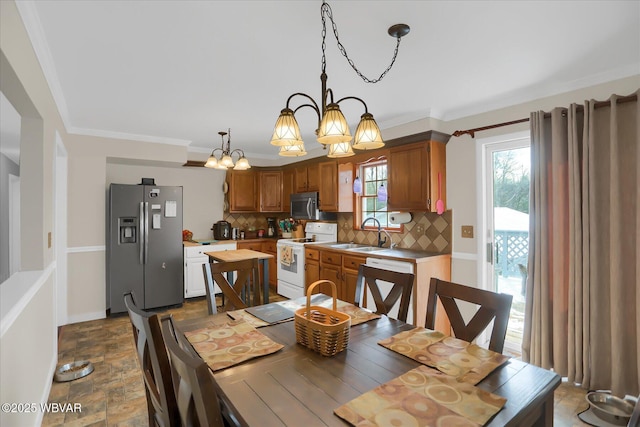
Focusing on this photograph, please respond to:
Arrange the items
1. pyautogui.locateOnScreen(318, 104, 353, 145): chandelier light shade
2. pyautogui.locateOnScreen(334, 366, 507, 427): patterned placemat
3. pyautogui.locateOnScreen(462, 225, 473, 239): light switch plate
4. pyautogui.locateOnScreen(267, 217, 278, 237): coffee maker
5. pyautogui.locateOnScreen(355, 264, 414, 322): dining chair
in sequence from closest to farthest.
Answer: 1. pyautogui.locateOnScreen(334, 366, 507, 427): patterned placemat
2. pyautogui.locateOnScreen(318, 104, 353, 145): chandelier light shade
3. pyautogui.locateOnScreen(355, 264, 414, 322): dining chair
4. pyautogui.locateOnScreen(462, 225, 473, 239): light switch plate
5. pyautogui.locateOnScreen(267, 217, 278, 237): coffee maker

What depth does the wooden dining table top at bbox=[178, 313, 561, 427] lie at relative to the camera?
100 cm

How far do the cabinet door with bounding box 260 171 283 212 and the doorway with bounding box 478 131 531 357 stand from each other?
11.7 ft

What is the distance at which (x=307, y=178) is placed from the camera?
5.23 m

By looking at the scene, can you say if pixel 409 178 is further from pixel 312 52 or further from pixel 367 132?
pixel 367 132

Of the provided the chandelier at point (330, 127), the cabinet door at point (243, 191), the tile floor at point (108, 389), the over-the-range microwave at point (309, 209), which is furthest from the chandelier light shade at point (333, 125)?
the cabinet door at point (243, 191)

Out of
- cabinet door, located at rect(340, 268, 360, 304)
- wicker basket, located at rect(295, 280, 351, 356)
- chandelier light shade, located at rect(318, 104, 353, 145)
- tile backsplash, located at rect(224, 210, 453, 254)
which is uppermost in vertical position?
chandelier light shade, located at rect(318, 104, 353, 145)

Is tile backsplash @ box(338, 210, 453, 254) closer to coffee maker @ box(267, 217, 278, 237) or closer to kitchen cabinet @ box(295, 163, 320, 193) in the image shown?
kitchen cabinet @ box(295, 163, 320, 193)

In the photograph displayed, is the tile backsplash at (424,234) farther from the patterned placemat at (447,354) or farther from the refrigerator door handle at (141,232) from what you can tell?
the refrigerator door handle at (141,232)

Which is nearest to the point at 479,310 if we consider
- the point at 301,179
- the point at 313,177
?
the point at 313,177

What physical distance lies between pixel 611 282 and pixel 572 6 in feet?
6.08

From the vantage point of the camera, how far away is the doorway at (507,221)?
3090mm

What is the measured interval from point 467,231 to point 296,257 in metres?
2.37

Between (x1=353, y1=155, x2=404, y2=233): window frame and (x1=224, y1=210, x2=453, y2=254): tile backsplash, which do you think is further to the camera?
(x1=353, y1=155, x2=404, y2=233): window frame

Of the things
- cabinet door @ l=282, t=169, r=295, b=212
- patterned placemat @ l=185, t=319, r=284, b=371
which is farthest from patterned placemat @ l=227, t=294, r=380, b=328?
cabinet door @ l=282, t=169, r=295, b=212
